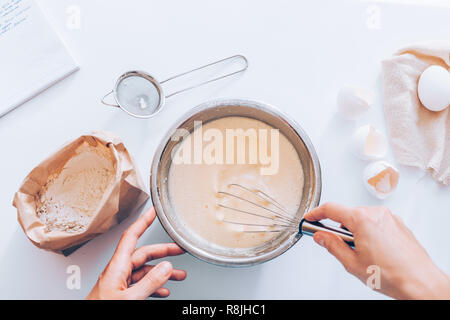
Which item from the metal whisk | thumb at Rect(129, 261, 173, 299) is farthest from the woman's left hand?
the metal whisk

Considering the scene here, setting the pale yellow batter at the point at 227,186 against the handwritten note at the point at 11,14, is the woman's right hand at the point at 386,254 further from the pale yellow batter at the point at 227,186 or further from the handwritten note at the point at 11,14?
the handwritten note at the point at 11,14

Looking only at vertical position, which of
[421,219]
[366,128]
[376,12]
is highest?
[376,12]

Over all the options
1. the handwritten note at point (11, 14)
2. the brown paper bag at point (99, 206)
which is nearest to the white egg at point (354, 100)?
the brown paper bag at point (99, 206)

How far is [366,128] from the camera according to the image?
27.3 inches

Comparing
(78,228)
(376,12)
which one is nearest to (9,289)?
(78,228)

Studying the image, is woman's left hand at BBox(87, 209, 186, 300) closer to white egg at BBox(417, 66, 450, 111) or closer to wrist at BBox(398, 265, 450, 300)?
wrist at BBox(398, 265, 450, 300)

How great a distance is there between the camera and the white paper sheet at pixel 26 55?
0.72 metres

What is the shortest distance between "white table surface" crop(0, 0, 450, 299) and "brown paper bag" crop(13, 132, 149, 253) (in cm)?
8

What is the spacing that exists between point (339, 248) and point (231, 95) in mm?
382

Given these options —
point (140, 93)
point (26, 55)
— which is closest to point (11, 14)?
point (26, 55)

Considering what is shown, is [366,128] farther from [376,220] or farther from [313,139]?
[376,220]

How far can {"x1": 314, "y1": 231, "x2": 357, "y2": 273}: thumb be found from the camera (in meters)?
0.53

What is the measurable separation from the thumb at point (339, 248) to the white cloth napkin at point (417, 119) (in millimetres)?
294

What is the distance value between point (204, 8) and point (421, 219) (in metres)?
0.65
